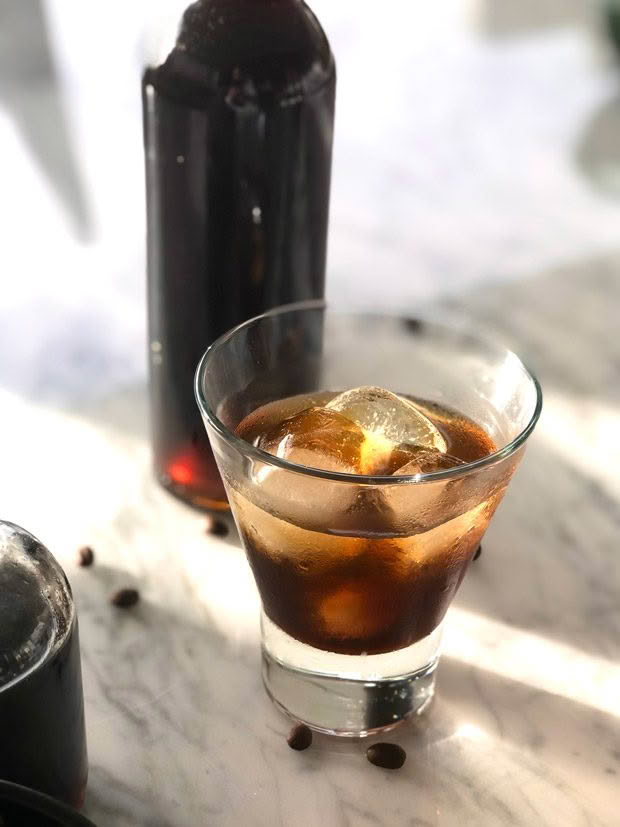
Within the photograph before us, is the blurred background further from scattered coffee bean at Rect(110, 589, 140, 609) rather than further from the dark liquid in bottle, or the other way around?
scattered coffee bean at Rect(110, 589, 140, 609)

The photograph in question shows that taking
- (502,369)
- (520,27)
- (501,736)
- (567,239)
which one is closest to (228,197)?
(502,369)

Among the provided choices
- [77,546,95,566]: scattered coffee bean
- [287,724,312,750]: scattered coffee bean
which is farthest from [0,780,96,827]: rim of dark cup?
[77,546,95,566]: scattered coffee bean

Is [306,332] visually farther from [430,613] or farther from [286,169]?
[430,613]

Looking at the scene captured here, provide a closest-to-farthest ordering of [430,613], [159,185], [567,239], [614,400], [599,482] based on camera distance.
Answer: [430,613] < [159,185] < [599,482] < [614,400] < [567,239]

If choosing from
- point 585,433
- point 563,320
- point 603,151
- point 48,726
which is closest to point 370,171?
point 603,151

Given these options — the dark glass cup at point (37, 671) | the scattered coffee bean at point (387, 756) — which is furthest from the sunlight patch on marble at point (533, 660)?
the dark glass cup at point (37, 671)

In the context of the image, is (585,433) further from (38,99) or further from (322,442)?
(38,99)

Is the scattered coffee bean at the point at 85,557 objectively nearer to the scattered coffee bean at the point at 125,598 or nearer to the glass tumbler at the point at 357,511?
the scattered coffee bean at the point at 125,598
